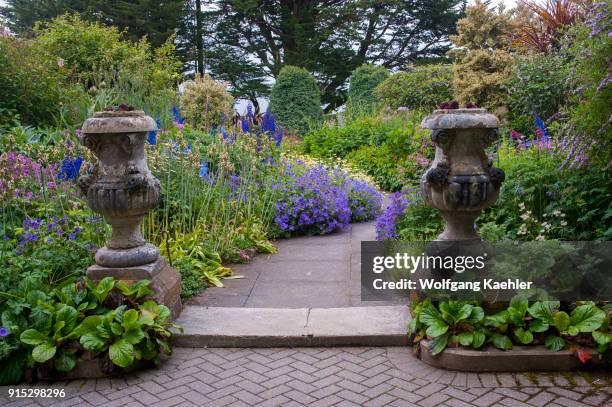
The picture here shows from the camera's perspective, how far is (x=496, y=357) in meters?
3.33

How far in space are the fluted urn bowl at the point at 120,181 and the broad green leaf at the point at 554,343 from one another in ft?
8.34

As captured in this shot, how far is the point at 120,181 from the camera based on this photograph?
3754 mm

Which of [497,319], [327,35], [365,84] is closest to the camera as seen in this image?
[497,319]

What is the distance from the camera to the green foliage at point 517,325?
3352mm

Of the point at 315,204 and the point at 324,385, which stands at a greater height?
the point at 315,204

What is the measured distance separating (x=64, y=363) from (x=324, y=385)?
1478 mm

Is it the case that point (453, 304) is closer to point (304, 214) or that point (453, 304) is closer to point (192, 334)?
point (192, 334)

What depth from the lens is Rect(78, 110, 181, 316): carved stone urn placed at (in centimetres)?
369

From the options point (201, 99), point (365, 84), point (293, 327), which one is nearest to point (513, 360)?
point (293, 327)

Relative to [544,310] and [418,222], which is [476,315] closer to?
[544,310]

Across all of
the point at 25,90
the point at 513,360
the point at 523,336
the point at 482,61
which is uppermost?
the point at 482,61

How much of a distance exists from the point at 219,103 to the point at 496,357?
1197cm

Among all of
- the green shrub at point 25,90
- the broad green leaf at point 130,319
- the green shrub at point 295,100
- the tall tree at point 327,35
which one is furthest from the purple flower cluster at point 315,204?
the tall tree at point 327,35

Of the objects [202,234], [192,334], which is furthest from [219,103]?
[192,334]
